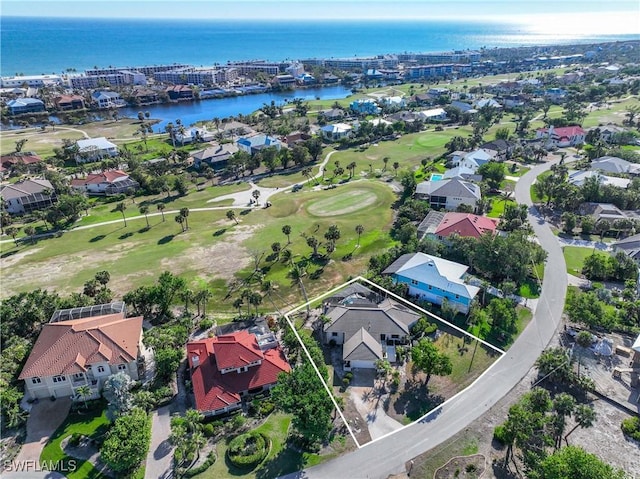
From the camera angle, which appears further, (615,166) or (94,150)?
(94,150)

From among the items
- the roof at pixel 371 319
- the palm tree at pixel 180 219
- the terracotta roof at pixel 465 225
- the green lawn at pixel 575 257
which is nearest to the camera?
the roof at pixel 371 319

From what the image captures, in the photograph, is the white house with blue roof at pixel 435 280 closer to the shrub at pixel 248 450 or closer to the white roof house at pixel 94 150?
the shrub at pixel 248 450

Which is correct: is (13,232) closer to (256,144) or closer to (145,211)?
(145,211)

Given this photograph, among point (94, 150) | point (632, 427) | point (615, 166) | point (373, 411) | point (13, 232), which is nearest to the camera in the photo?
point (632, 427)

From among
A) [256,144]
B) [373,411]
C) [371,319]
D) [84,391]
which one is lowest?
[373,411]

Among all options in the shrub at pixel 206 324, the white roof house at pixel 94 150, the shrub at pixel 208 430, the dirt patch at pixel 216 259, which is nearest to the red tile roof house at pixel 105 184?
the white roof house at pixel 94 150

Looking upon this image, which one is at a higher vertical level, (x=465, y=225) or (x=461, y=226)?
(x=465, y=225)

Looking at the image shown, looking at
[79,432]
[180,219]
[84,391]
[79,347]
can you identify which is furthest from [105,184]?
[79,432]

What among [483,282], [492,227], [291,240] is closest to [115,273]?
[291,240]
